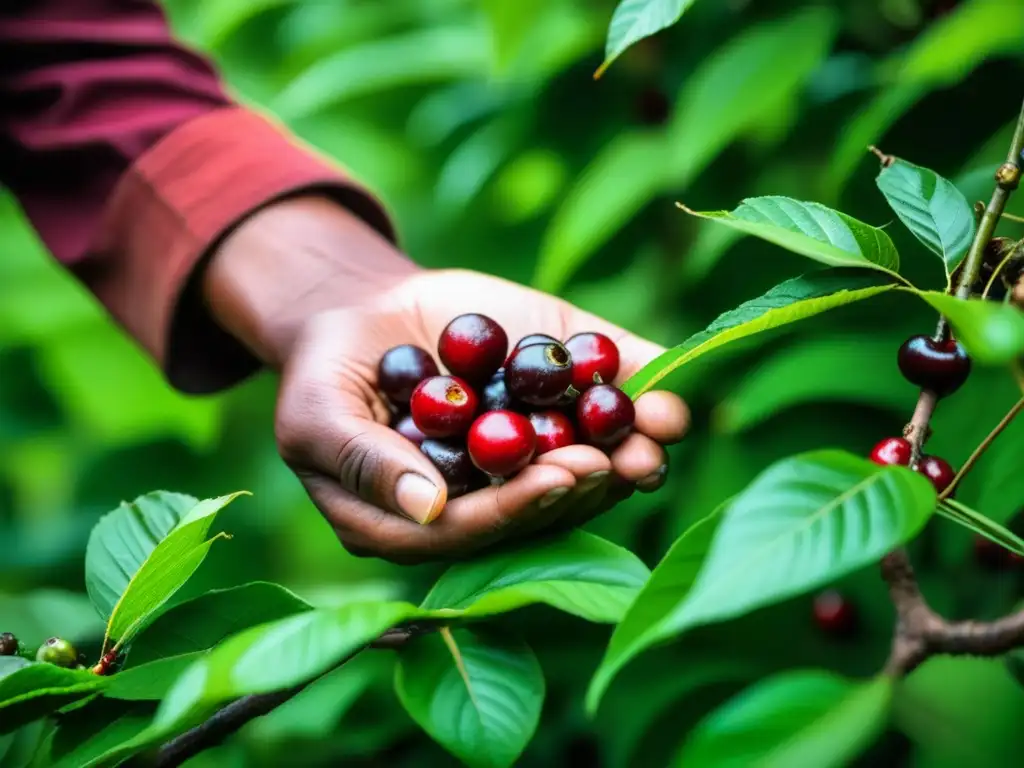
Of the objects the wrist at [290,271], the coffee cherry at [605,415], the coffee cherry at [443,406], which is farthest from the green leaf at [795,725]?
the wrist at [290,271]

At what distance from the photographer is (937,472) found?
2.79 ft

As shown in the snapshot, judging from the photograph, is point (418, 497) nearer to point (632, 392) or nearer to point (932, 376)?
point (632, 392)

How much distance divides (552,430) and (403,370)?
0.26 m

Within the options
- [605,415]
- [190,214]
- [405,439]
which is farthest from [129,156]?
[605,415]

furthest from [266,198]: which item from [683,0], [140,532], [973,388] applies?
[973,388]

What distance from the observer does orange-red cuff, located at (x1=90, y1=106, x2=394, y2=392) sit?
173 centimetres

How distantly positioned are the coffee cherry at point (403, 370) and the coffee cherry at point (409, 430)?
4 centimetres

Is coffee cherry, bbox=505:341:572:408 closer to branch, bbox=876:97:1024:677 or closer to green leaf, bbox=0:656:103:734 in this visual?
branch, bbox=876:97:1024:677

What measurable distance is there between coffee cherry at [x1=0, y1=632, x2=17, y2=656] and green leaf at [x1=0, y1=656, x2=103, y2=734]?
0.07 meters

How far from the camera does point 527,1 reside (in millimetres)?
1816

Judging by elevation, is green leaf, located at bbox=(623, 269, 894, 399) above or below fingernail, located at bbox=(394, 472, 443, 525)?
above

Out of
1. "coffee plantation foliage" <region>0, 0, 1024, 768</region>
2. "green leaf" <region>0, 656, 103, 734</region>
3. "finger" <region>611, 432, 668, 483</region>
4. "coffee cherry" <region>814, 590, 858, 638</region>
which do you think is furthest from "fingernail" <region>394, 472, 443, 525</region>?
"coffee cherry" <region>814, 590, 858, 638</region>

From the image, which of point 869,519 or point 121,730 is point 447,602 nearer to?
point 121,730

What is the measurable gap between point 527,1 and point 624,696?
1308mm
